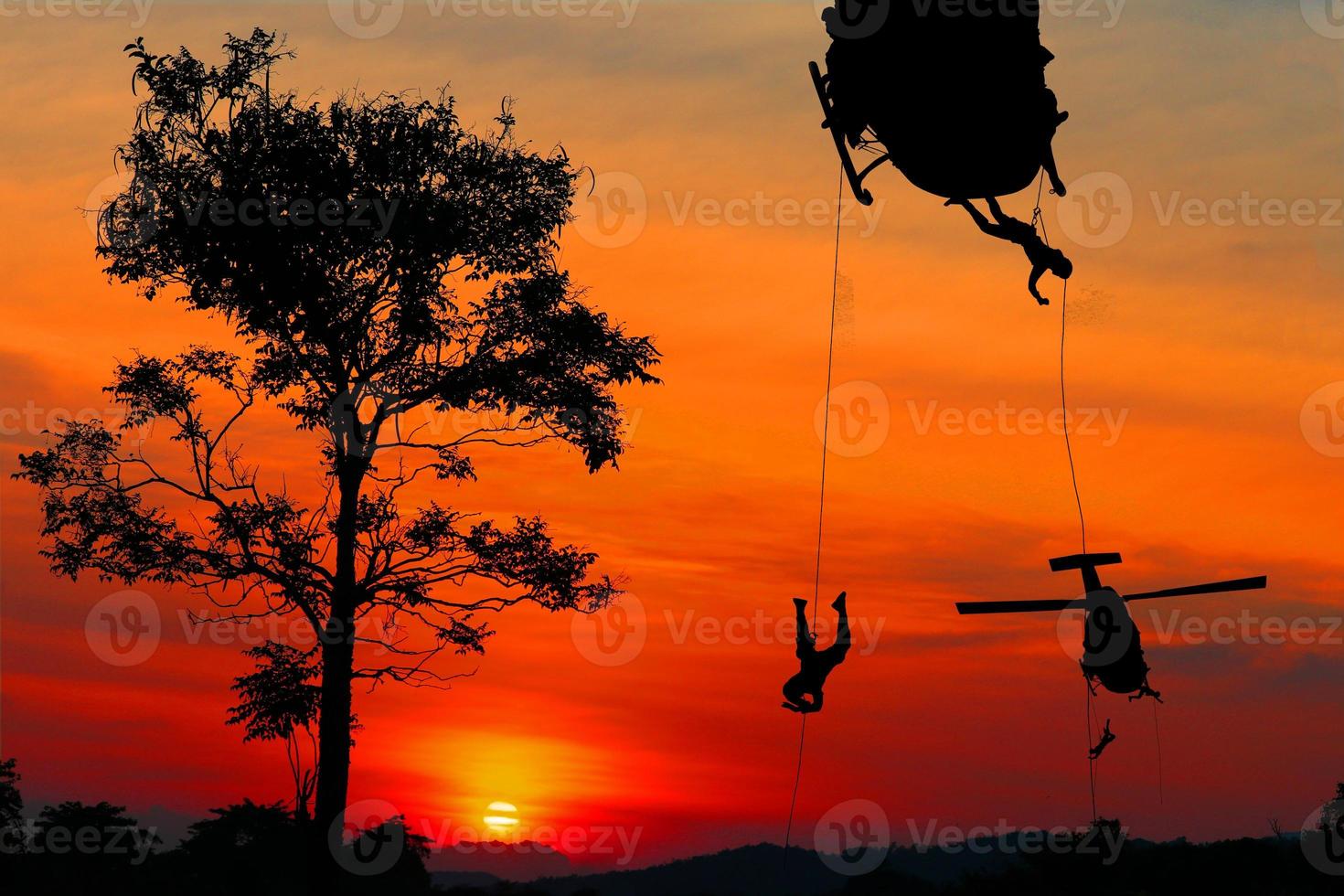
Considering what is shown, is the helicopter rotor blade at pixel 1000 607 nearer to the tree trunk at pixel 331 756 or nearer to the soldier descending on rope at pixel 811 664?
the soldier descending on rope at pixel 811 664

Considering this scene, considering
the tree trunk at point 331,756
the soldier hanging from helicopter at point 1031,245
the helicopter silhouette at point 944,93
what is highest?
the helicopter silhouette at point 944,93

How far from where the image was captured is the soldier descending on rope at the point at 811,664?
12477mm

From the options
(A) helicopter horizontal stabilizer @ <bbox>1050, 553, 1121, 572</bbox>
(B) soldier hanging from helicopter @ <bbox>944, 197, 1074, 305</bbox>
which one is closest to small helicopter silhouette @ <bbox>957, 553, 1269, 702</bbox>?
(A) helicopter horizontal stabilizer @ <bbox>1050, 553, 1121, 572</bbox>

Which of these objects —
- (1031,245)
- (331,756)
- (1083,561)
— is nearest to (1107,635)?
(1083,561)

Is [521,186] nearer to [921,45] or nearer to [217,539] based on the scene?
[217,539]

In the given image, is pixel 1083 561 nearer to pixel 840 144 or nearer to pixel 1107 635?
pixel 1107 635

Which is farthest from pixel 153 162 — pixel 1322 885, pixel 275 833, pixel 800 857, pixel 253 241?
pixel 800 857

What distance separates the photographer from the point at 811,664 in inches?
495

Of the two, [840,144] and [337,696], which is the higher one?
[840,144]

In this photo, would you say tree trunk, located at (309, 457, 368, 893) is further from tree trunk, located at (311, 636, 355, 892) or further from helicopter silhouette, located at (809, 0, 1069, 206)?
helicopter silhouette, located at (809, 0, 1069, 206)

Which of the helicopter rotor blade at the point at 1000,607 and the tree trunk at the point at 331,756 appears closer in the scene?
the helicopter rotor blade at the point at 1000,607

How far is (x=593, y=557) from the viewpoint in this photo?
89.2 ft

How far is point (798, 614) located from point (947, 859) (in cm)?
11306

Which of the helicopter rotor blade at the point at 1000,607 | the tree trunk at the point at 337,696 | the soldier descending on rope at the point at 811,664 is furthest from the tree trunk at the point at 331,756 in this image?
the helicopter rotor blade at the point at 1000,607
